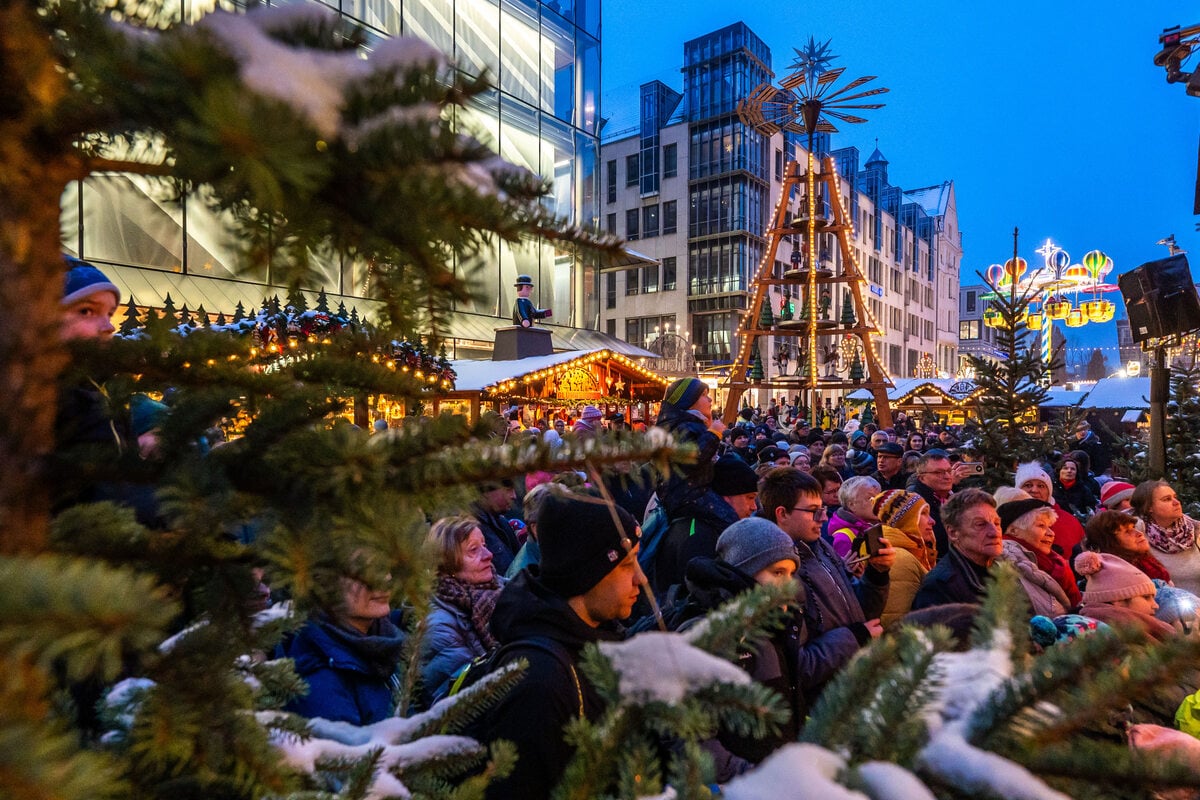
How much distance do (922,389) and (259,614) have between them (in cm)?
2761

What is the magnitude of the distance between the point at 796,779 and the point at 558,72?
2331cm

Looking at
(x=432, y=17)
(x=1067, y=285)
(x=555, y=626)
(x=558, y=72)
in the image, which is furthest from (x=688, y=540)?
(x=1067, y=285)

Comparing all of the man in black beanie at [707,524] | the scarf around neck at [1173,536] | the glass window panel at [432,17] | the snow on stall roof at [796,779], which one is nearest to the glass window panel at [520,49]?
the glass window panel at [432,17]

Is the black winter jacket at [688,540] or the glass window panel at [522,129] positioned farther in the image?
the glass window panel at [522,129]

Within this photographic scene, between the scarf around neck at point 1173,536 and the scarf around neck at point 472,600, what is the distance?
441 cm

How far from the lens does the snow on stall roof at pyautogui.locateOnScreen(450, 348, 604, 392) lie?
10.4 meters

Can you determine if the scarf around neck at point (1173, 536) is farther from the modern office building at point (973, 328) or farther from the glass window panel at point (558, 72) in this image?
the modern office building at point (973, 328)

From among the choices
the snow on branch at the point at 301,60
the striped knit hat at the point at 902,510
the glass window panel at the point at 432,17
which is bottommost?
the striped knit hat at the point at 902,510

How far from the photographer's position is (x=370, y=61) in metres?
0.67

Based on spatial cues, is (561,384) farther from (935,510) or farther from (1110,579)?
(1110,579)

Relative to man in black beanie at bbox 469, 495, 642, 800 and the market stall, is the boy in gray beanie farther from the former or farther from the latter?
the market stall

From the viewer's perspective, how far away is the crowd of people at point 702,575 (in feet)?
5.35

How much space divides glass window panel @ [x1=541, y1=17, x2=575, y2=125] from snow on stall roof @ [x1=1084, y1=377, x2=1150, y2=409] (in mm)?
16150

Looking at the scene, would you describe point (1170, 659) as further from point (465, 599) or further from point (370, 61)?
point (465, 599)
